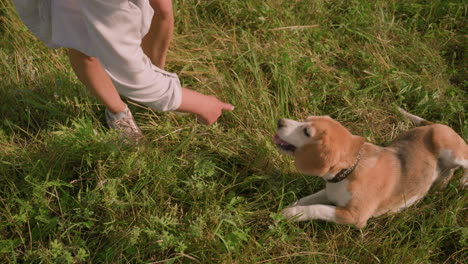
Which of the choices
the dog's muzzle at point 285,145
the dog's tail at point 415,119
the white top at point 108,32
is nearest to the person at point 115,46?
the white top at point 108,32

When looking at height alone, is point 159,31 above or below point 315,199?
above

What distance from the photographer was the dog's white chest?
2.21 meters

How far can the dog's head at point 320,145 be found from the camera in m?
2.05

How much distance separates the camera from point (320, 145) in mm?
2047

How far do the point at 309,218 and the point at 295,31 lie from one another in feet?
5.57

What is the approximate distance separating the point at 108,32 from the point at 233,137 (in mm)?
1082

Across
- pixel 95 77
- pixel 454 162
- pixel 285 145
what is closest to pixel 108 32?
pixel 95 77

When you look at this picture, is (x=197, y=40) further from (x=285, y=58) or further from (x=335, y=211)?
(x=335, y=211)

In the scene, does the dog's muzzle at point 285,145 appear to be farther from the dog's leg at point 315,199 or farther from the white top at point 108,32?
the white top at point 108,32

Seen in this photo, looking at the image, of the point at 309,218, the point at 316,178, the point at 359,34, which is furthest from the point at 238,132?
the point at 359,34

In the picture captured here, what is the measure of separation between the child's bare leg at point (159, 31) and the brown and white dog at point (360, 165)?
920mm

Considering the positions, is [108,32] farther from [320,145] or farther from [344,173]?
[344,173]

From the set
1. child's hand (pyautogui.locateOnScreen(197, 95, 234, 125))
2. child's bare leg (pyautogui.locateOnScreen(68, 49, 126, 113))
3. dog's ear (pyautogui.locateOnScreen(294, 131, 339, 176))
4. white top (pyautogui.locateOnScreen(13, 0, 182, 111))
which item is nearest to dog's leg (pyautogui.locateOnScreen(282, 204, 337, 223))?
dog's ear (pyautogui.locateOnScreen(294, 131, 339, 176))

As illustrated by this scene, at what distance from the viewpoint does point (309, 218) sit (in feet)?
7.38
